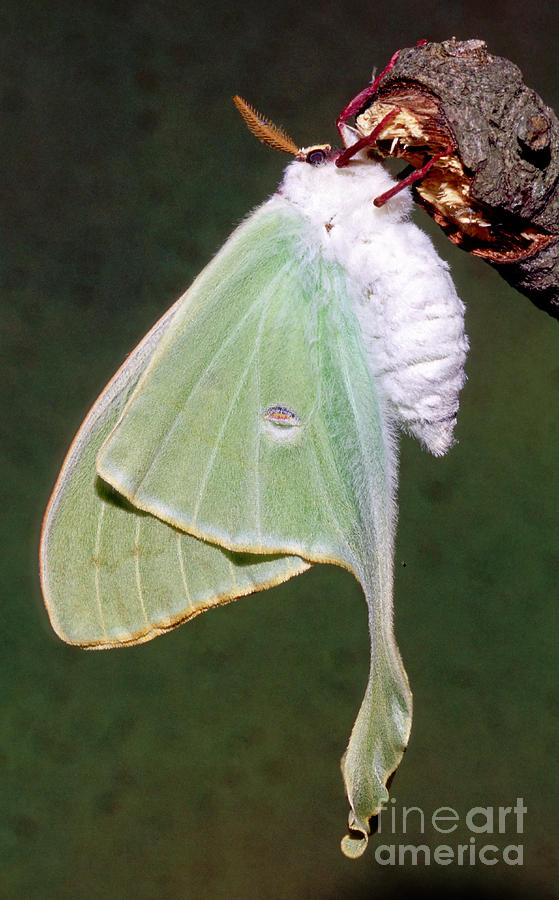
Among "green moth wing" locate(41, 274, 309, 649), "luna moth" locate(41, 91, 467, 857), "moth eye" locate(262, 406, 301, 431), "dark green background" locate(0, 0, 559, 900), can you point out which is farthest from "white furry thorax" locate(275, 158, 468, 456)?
"dark green background" locate(0, 0, 559, 900)

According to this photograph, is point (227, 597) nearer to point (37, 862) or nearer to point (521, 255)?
point (521, 255)

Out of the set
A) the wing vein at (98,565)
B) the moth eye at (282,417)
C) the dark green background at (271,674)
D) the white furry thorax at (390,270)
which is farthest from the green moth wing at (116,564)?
the dark green background at (271,674)

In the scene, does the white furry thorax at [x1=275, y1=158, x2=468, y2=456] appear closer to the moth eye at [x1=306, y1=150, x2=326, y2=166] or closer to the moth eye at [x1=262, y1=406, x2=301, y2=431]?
the moth eye at [x1=306, y1=150, x2=326, y2=166]

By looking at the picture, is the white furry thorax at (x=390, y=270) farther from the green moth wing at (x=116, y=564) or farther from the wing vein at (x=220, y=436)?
the green moth wing at (x=116, y=564)

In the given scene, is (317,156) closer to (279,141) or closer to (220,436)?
(279,141)

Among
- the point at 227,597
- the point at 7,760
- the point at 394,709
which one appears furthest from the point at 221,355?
the point at 7,760

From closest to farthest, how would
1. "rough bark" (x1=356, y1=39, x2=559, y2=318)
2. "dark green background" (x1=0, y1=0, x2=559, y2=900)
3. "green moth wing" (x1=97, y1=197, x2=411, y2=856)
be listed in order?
"rough bark" (x1=356, y1=39, x2=559, y2=318), "green moth wing" (x1=97, y1=197, x2=411, y2=856), "dark green background" (x1=0, y1=0, x2=559, y2=900)

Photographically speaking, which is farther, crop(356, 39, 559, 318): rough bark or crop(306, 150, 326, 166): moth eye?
crop(306, 150, 326, 166): moth eye
